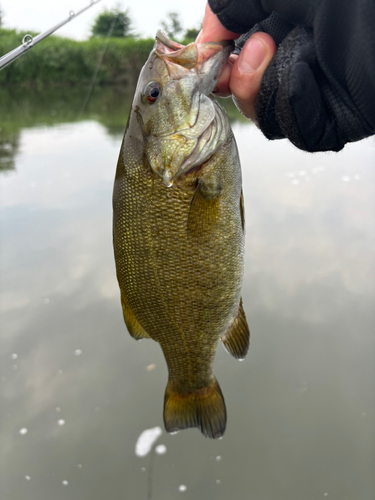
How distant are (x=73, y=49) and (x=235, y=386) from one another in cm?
2629

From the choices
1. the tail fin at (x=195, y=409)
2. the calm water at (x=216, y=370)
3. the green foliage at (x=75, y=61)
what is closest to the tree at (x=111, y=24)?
the green foliage at (x=75, y=61)

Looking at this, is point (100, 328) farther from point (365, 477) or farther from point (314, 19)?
point (314, 19)

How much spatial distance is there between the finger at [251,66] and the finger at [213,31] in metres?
0.07

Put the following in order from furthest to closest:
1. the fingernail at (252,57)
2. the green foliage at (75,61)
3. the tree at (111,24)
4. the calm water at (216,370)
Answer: the tree at (111,24) < the green foliage at (75,61) < the calm water at (216,370) < the fingernail at (252,57)

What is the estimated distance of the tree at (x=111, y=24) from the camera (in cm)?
3672

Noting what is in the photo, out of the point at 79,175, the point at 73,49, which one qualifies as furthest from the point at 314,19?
the point at 73,49

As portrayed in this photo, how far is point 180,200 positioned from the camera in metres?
1.38

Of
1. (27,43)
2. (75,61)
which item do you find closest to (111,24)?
(75,61)

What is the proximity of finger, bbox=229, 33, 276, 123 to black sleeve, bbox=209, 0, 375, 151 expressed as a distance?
4 cm

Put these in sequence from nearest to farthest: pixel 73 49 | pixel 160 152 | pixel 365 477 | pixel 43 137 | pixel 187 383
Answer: pixel 160 152
pixel 187 383
pixel 365 477
pixel 43 137
pixel 73 49

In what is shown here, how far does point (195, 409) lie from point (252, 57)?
1.57 metres

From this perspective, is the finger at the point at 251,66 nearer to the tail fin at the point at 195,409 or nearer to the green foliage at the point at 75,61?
the tail fin at the point at 195,409

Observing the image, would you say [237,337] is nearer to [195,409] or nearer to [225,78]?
[195,409]

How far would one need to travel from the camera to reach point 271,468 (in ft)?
7.72
